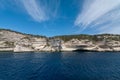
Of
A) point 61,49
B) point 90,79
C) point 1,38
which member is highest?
point 1,38

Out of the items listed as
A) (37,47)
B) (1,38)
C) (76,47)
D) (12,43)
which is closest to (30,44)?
(37,47)

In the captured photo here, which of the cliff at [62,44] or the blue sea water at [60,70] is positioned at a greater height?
the cliff at [62,44]

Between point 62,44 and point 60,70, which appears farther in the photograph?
point 62,44

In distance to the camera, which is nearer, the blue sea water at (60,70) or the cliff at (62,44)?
the blue sea water at (60,70)

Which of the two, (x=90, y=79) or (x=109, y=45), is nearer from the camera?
(x=90, y=79)

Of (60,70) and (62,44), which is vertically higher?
(62,44)

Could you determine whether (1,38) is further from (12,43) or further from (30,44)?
(30,44)

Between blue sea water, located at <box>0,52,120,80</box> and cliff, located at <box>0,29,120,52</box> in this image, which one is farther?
cliff, located at <box>0,29,120,52</box>

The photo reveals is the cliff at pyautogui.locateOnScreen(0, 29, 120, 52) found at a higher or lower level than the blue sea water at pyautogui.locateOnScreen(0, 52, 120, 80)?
higher

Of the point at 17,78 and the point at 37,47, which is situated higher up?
the point at 37,47

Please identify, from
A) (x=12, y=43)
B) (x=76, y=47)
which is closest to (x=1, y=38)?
(x=12, y=43)
